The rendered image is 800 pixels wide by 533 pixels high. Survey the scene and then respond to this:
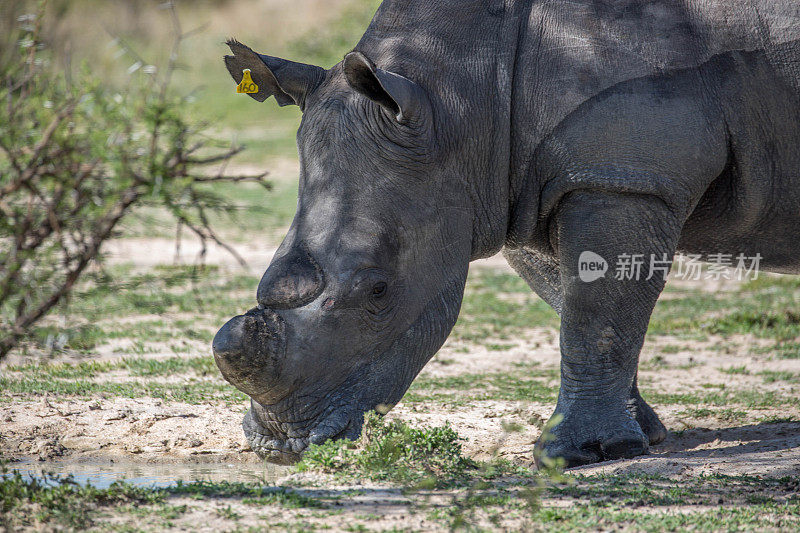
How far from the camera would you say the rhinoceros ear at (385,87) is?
14.3 feet

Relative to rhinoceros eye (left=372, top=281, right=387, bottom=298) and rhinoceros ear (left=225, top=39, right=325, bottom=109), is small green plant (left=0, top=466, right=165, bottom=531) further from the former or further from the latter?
rhinoceros ear (left=225, top=39, right=325, bottom=109)

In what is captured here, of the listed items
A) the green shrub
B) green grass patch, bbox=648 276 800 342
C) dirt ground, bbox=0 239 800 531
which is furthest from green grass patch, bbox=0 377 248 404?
green grass patch, bbox=648 276 800 342

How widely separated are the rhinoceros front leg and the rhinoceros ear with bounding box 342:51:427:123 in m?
0.91

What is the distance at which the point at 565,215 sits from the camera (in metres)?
4.88

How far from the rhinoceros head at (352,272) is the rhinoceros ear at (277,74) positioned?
0.01 metres

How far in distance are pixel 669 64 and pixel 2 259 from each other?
3342 mm

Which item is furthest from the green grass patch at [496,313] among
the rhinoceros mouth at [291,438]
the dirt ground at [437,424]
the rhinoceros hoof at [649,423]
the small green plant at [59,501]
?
the small green plant at [59,501]

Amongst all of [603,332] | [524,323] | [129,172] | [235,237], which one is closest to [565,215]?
[603,332]

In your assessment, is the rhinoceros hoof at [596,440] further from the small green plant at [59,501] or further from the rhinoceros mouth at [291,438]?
the small green plant at [59,501]

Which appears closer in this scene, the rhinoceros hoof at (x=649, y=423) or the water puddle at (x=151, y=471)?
the water puddle at (x=151, y=471)

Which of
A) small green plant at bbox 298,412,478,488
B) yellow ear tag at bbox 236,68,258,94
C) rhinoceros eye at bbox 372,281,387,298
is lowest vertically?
small green plant at bbox 298,412,478,488

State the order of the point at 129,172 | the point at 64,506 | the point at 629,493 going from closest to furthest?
the point at 64,506 < the point at 629,493 < the point at 129,172

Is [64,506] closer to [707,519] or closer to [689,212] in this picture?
[707,519]

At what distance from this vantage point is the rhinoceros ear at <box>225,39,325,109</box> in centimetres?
494
